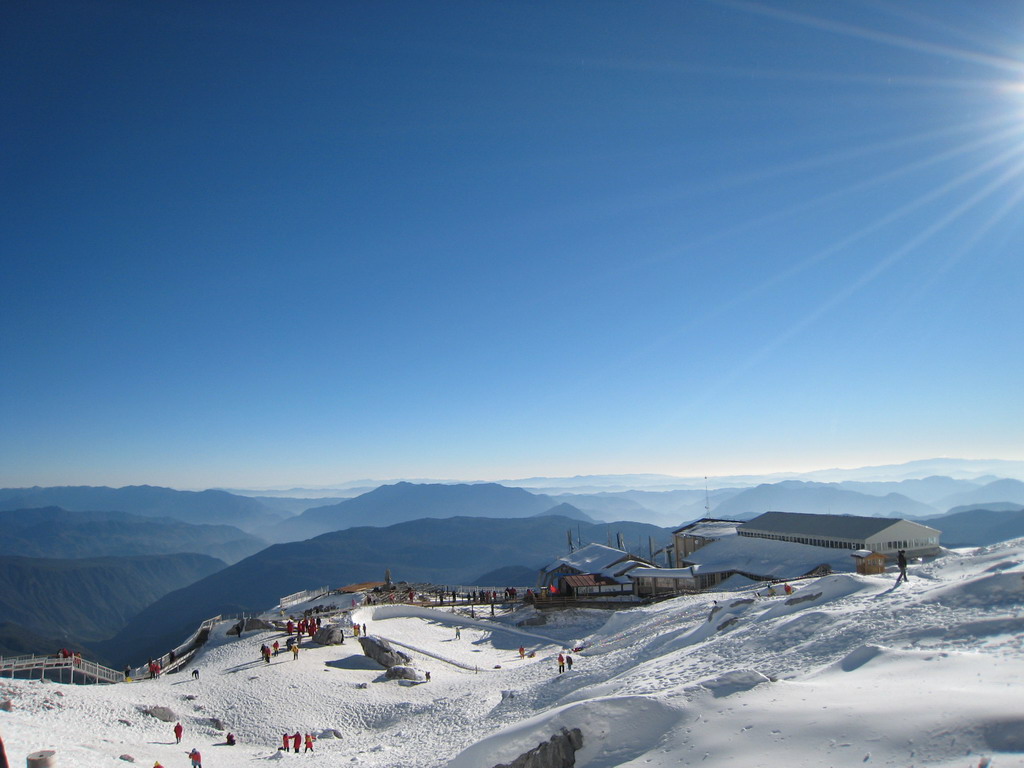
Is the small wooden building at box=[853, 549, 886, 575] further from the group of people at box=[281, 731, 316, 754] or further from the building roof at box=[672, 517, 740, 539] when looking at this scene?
the building roof at box=[672, 517, 740, 539]

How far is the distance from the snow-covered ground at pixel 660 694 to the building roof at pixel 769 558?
15238 millimetres

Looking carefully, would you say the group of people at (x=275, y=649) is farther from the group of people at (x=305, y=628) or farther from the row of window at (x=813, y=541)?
the row of window at (x=813, y=541)

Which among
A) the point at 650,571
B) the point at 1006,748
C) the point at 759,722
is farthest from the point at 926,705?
the point at 650,571

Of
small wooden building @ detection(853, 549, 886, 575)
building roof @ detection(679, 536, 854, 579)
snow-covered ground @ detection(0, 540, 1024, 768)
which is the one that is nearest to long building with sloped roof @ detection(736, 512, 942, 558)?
building roof @ detection(679, 536, 854, 579)

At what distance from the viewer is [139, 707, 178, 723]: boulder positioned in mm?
27458

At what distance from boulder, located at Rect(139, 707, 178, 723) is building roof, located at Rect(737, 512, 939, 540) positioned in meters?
52.4

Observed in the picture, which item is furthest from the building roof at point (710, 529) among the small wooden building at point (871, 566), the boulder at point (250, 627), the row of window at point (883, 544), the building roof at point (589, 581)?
the boulder at point (250, 627)

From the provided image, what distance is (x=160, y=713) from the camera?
27.6m

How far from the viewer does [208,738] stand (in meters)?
27.1

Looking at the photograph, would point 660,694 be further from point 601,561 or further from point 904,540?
point 601,561

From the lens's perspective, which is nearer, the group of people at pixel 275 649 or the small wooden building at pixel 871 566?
the small wooden building at pixel 871 566

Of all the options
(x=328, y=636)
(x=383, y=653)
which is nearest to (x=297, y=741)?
(x=383, y=653)

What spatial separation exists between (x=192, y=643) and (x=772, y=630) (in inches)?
1707

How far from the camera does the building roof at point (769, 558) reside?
4991 centimetres
